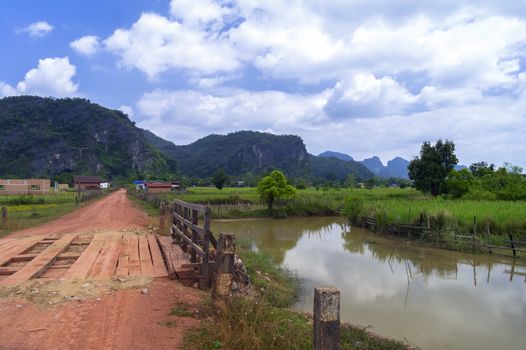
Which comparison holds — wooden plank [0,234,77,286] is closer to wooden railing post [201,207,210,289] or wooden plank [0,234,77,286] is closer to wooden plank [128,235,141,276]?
wooden plank [128,235,141,276]

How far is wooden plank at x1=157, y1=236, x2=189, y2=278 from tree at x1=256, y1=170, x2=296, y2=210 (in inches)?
1026

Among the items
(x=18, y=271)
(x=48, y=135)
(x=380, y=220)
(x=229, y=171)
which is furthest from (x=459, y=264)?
(x=229, y=171)

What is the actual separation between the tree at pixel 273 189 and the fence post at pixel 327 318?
108 ft

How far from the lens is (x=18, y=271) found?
6891 millimetres

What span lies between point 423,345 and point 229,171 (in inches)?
6130

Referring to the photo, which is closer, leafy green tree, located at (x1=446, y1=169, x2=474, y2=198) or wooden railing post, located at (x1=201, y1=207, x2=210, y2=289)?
wooden railing post, located at (x1=201, y1=207, x2=210, y2=289)

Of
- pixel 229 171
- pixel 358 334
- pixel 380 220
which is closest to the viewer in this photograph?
pixel 358 334

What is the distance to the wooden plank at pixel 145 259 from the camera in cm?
709

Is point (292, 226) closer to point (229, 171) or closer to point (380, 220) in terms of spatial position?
point (380, 220)

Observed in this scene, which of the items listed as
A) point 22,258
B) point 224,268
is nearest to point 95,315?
point 224,268

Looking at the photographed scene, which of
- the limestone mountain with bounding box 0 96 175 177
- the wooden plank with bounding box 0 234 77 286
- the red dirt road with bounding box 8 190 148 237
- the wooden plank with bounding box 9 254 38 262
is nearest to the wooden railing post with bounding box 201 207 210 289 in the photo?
the wooden plank with bounding box 0 234 77 286

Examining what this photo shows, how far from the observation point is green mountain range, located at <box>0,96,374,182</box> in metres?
122

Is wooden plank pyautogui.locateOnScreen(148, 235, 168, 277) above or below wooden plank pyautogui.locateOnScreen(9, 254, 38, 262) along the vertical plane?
below

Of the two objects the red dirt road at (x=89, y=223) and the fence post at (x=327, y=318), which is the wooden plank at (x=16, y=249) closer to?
the red dirt road at (x=89, y=223)
